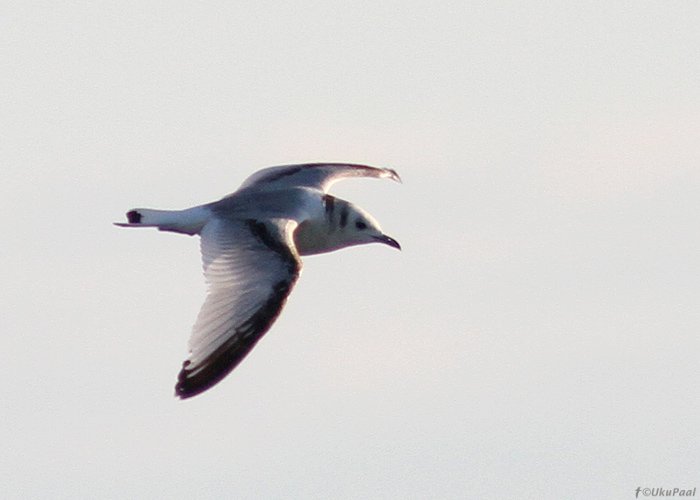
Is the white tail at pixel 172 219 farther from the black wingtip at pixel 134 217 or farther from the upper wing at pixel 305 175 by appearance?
the upper wing at pixel 305 175

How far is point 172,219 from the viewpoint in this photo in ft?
57.1

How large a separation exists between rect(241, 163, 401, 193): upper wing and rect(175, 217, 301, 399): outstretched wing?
189cm

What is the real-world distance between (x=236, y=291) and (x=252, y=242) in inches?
27.1

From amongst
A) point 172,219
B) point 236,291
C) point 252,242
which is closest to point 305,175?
point 172,219

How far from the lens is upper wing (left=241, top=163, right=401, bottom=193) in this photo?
18.9 metres

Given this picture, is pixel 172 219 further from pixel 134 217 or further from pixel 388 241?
pixel 388 241

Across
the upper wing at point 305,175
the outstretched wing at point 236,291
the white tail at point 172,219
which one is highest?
the upper wing at point 305,175

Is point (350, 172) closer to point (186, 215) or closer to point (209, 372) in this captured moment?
point (186, 215)

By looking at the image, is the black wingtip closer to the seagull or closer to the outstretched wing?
the seagull

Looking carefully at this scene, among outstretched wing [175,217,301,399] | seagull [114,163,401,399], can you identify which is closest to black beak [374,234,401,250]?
seagull [114,163,401,399]

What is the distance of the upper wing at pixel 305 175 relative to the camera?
62.1 ft

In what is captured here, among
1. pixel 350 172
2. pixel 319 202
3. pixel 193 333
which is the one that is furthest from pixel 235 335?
pixel 350 172

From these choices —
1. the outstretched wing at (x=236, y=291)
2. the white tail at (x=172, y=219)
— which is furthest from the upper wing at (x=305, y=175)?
the outstretched wing at (x=236, y=291)

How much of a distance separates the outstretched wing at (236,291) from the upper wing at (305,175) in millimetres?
1889
